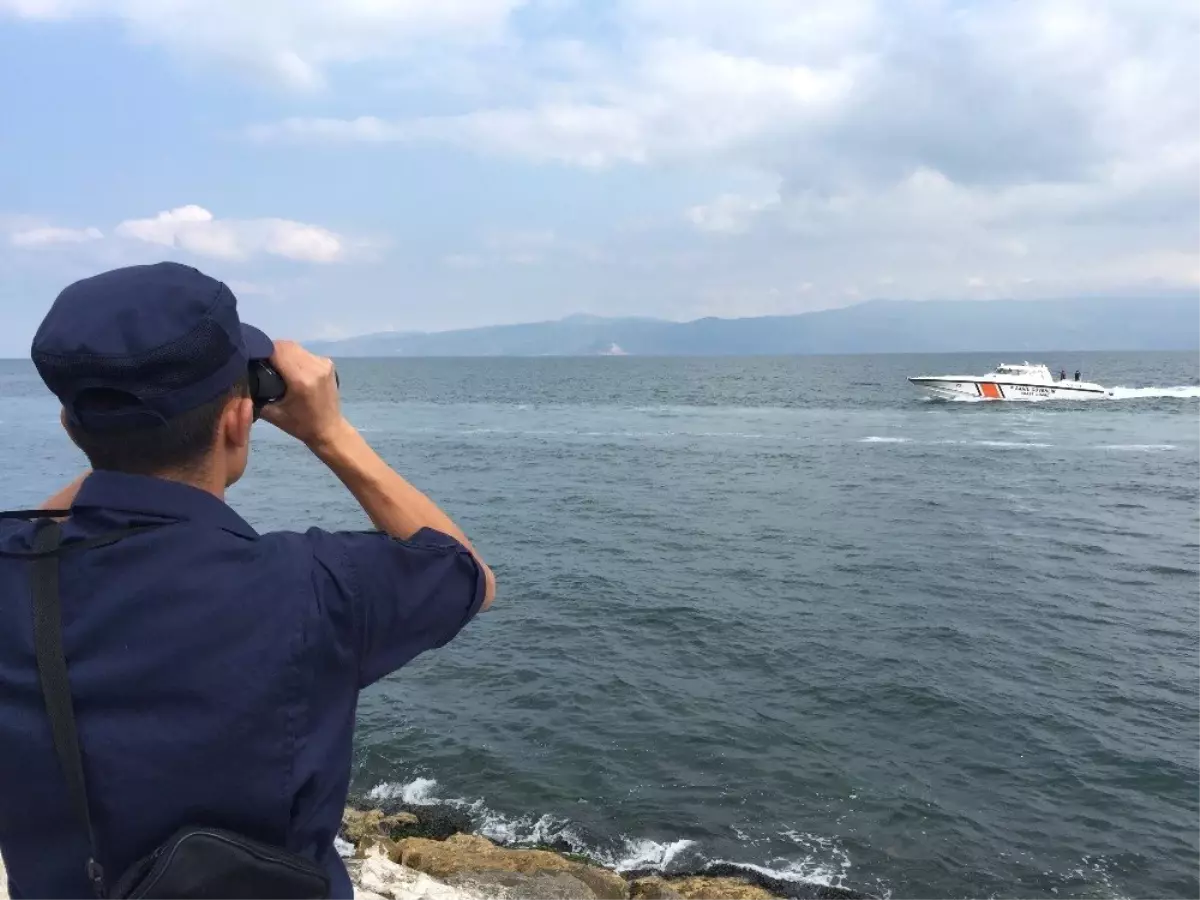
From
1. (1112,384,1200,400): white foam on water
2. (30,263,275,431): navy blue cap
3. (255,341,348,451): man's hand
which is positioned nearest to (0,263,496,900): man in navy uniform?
(30,263,275,431): navy blue cap

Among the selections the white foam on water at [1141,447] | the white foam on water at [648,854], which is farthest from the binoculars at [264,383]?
the white foam on water at [1141,447]

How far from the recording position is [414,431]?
176ft

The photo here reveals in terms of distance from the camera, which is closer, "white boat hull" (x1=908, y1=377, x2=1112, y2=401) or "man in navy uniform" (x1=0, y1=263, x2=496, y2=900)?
"man in navy uniform" (x1=0, y1=263, x2=496, y2=900)

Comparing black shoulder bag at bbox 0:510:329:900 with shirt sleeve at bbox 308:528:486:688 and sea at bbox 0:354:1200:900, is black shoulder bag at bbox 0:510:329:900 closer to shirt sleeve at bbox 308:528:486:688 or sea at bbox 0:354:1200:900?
shirt sleeve at bbox 308:528:486:688

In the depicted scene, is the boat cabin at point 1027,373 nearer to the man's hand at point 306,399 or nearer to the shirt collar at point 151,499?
the man's hand at point 306,399

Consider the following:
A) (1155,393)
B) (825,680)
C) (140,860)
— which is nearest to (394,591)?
(140,860)

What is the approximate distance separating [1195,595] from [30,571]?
2352 centimetres

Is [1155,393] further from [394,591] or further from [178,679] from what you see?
[178,679]

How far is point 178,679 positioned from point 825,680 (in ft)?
48.2

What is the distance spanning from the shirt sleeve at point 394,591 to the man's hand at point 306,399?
14.2 inches

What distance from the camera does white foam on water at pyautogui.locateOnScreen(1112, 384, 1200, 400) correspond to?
73.8 m

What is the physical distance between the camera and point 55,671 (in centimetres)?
150

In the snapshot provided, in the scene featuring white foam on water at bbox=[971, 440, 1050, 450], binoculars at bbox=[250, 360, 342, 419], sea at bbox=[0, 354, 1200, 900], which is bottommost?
sea at bbox=[0, 354, 1200, 900]

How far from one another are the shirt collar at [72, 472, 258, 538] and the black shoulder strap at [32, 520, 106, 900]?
0.14m
